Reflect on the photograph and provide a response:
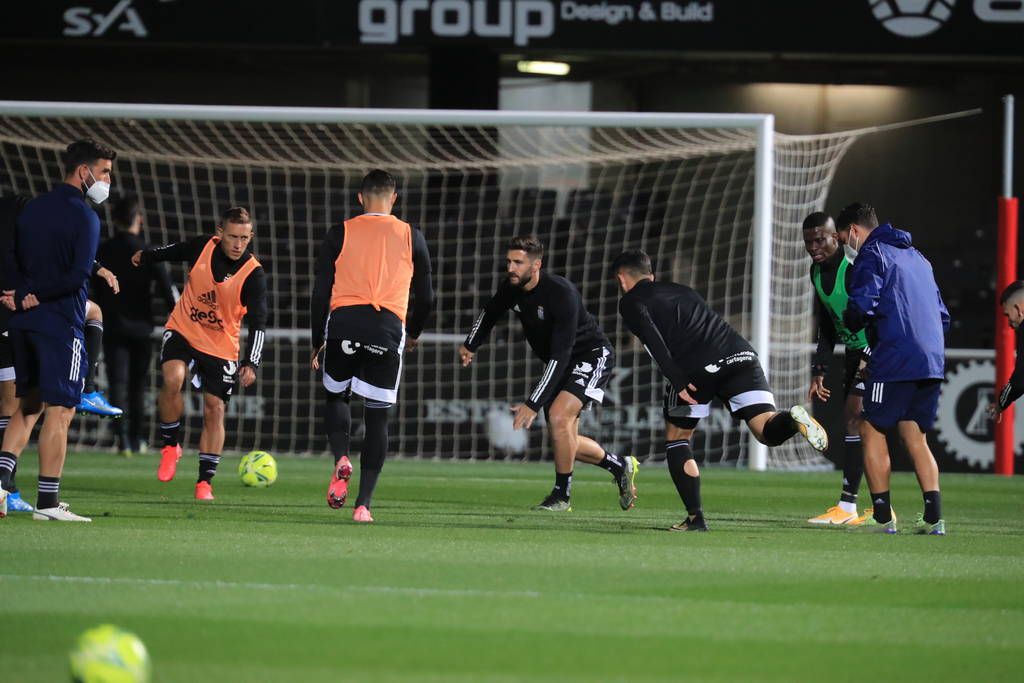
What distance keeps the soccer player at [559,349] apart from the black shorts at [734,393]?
952mm

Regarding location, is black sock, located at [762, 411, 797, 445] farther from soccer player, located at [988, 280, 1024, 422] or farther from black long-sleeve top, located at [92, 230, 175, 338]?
black long-sleeve top, located at [92, 230, 175, 338]

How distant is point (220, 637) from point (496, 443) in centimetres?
1081

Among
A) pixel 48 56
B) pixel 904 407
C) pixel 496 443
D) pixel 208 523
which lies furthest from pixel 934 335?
pixel 48 56

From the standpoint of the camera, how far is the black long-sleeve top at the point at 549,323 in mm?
8773

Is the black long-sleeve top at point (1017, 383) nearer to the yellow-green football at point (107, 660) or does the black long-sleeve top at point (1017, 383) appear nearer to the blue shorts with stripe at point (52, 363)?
the blue shorts with stripe at point (52, 363)

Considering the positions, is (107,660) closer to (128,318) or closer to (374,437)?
(374,437)

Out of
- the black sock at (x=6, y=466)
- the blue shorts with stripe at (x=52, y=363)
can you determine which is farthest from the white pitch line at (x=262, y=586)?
the black sock at (x=6, y=466)

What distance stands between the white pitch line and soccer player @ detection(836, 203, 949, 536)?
122 inches

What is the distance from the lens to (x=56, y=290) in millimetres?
7301

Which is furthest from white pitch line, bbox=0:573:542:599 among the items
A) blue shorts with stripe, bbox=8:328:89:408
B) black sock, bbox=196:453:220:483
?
black sock, bbox=196:453:220:483

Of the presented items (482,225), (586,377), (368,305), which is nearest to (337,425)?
(368,305)

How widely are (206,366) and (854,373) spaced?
4.11 m

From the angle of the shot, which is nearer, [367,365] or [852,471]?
[367,365]

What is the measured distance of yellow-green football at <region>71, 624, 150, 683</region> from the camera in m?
3.67
